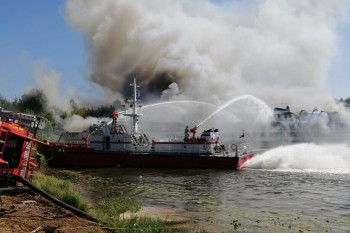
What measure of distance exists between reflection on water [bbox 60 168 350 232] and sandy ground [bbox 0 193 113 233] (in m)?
4.65

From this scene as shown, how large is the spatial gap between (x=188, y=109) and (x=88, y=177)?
99.9 ft

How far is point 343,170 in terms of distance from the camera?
103ft

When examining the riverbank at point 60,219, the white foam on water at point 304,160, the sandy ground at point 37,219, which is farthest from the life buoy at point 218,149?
the sandy ground at point 37,219

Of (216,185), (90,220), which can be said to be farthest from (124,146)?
(90,220)

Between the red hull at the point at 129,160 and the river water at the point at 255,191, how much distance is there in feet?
4.85

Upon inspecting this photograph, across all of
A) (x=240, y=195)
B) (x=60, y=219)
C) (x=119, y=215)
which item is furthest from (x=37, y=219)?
(x=240, y=195)

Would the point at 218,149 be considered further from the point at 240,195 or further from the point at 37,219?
the point at 37,219

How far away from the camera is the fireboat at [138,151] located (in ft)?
115

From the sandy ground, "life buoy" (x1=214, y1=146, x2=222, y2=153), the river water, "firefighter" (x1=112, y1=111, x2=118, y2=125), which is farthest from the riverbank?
"firefighter" (x1=112, y1=111, x2=118, y2=125)

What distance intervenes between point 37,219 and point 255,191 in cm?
1457

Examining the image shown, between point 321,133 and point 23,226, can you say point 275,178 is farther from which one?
point 321,133

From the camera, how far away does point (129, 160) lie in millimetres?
36500

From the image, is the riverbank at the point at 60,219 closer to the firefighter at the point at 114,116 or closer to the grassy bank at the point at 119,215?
the grassy bank at the point at 119,215

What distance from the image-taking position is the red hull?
34.5 meters
